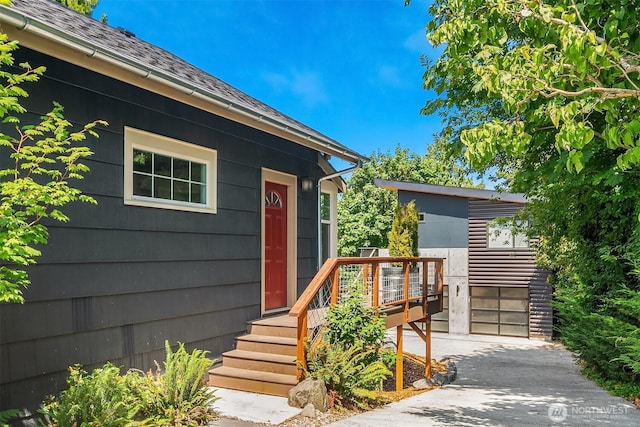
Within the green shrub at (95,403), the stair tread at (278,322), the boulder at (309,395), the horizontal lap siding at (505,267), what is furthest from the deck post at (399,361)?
the horizontal lap siding at (505,267)

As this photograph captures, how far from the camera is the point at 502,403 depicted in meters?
6.29

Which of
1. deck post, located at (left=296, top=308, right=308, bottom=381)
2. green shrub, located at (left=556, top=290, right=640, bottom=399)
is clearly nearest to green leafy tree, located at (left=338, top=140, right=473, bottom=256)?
green shrub, located at (left=556, top=290, right=640, bottom=399)

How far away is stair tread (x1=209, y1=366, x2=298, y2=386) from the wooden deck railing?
153 mm

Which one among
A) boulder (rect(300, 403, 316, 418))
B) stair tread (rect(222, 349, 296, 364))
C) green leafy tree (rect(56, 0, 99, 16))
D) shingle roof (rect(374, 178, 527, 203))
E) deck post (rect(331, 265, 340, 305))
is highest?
green leafy tree (rect(56, 0, 99, 16))

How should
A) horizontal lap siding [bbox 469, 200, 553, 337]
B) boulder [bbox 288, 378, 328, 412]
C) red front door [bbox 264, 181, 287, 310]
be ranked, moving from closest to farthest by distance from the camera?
boulder [bbox 288, 378, 328, 412]
red front door [bbox 264, 181, 287, 310]
horizontal lap siding [bbox 469, 200, 553, 337]

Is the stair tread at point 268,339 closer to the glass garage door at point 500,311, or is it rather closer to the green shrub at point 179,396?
the green shrub at point 179,396

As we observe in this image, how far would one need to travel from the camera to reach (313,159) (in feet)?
26.4

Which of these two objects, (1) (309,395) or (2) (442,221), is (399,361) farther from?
(2) (442,221)

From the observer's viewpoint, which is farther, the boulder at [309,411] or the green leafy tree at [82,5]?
the green leafy tree at [82,5]

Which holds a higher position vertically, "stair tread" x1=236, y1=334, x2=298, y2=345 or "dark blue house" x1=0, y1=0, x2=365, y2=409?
"dark blue house" x1=0, y1=0, x2=365, y2=409

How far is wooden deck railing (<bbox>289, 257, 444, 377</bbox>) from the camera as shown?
5230mm

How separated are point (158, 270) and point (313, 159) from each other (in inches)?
148

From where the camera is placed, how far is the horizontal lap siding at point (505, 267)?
591 inches

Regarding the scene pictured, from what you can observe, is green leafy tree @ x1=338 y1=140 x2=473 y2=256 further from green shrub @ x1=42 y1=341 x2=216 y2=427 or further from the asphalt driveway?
green shrub @ x1=42 y1=341 x2=216 y2=427
